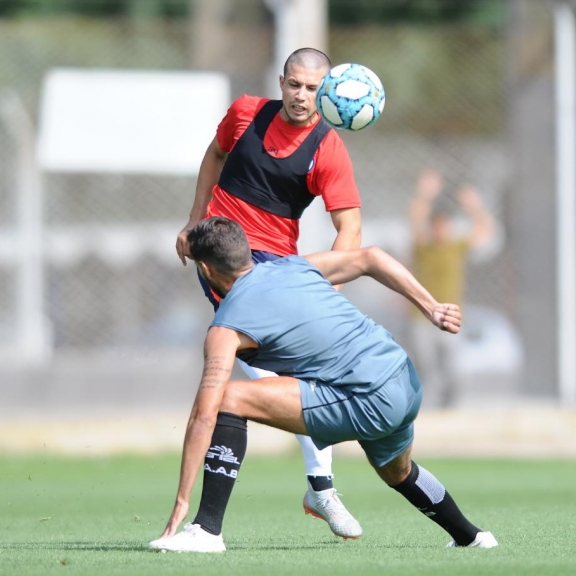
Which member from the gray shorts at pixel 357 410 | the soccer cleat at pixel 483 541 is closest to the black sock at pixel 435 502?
the soccer cleat at pixel 483 541

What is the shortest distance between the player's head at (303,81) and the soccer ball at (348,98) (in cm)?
11

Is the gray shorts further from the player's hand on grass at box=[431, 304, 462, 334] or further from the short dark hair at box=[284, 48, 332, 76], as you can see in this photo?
the short dark hair at box=[284, 48, 332, 76]

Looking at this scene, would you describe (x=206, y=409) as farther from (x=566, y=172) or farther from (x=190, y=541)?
(x=566, y=172)

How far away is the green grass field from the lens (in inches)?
222

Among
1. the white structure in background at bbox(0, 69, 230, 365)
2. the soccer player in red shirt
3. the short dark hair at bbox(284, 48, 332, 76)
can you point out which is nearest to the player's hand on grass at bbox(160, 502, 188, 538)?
the soccer player in red shirt

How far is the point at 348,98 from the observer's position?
274 inches

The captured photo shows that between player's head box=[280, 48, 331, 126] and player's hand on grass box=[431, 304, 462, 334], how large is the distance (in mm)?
1767

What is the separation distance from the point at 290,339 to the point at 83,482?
216 inches

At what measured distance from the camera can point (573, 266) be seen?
13.3 meters

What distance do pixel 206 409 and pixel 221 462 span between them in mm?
261

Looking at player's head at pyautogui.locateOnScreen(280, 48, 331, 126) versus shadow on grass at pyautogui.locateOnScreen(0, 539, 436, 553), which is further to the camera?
player's head at pyautogui.locateOnScreen(280, 48, 331, 126)

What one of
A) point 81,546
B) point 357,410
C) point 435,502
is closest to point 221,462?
point 357,410

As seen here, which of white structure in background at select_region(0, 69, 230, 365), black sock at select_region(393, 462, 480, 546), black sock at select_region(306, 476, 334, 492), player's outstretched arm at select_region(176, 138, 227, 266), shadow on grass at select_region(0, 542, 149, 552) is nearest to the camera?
black sock at select_region(393, 462, 480, 546)

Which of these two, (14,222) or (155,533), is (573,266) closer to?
(14,222)
